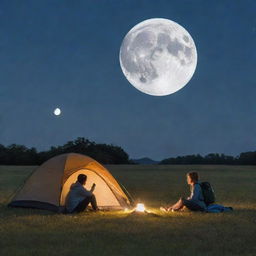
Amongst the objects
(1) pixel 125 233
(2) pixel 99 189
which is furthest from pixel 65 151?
(1) pixel 125 233

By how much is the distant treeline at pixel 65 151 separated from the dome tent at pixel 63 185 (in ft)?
224

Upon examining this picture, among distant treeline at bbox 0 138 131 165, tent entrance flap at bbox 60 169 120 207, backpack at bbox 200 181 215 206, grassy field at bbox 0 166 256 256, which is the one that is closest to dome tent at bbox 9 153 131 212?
tent entrance flap at bbox 60 169 120 207

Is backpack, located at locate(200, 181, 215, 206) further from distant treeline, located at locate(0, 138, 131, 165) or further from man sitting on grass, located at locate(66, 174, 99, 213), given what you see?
distant treeline, located at locate(0, 138, 131, 165)

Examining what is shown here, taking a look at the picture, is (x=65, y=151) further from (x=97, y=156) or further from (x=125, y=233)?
(x=125, y=233)

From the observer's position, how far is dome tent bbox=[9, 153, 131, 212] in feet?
56.3

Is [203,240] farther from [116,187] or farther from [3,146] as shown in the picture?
[3,146]

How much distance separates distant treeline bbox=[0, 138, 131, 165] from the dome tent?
68.3 m

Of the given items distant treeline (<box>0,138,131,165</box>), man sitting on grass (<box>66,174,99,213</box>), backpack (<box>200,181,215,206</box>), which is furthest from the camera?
distant treeline (<box>0,138,131,165</box>)

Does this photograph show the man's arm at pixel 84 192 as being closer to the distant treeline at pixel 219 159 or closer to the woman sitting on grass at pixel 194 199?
the woman sitting on grass at pixel 194 199

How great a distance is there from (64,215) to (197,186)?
4.10 m

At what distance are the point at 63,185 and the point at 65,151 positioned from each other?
79.4 m

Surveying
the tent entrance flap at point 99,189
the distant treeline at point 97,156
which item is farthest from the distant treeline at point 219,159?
the tent entrance flap at point 99,189

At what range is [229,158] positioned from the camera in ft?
304

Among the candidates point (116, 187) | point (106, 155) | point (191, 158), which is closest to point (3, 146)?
point (106, 155)
